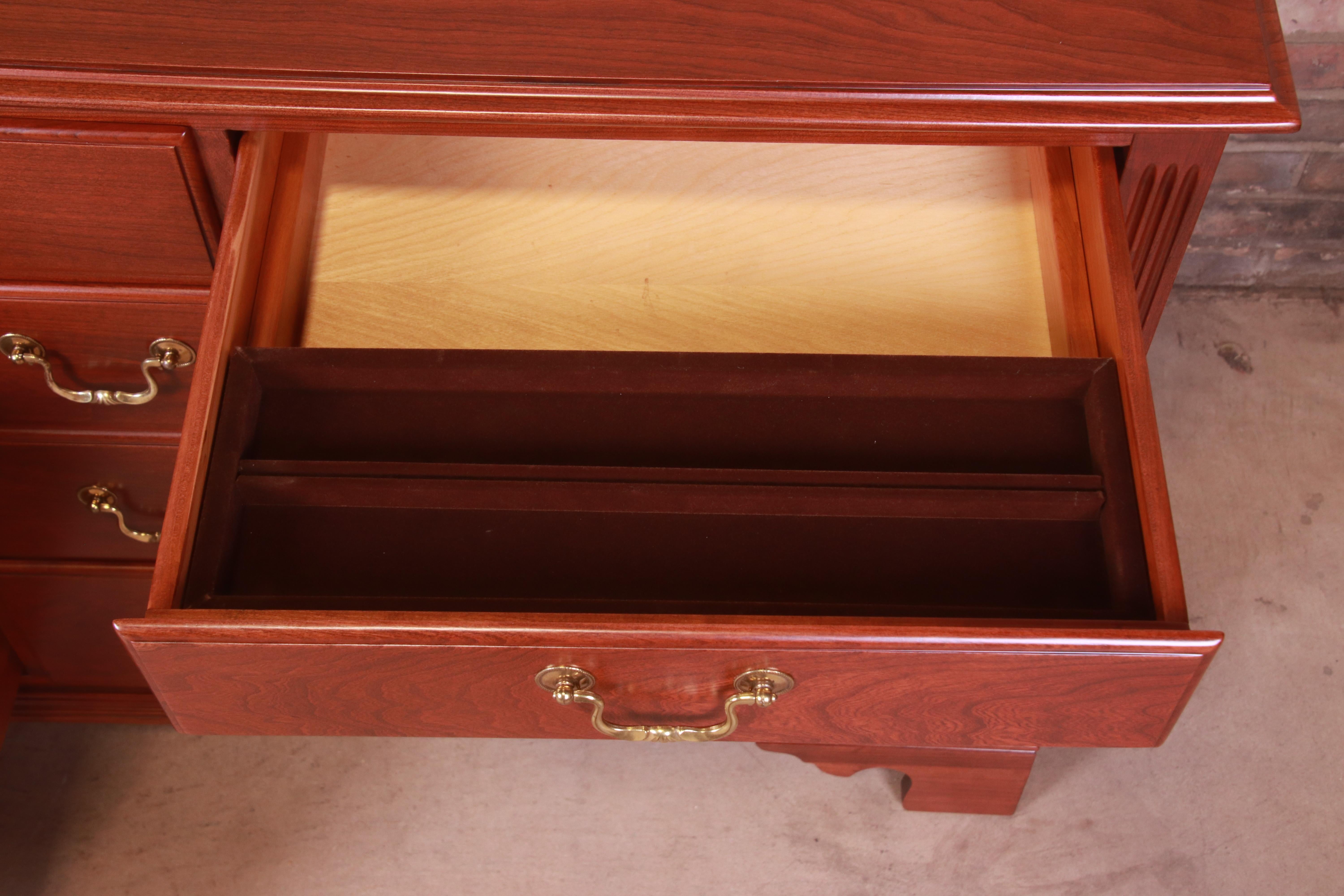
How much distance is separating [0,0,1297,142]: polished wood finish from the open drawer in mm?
58

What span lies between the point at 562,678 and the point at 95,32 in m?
0.43

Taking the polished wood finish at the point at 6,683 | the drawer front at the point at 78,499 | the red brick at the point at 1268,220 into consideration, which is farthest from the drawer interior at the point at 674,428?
the red brick at the point at 1268,220

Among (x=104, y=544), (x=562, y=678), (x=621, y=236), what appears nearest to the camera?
(x=562, y=678)

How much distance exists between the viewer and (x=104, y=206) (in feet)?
2.08

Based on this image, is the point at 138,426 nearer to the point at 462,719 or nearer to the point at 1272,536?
the point at 462,719

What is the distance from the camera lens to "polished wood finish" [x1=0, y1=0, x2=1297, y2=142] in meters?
0.58

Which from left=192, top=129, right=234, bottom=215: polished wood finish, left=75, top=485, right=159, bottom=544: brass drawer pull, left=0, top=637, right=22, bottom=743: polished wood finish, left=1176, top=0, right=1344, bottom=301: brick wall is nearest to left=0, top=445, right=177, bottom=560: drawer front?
left=75, top=485, right=159, bottom=544: brass drawer pull

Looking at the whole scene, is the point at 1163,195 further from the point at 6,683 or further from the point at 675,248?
the point at 6,683

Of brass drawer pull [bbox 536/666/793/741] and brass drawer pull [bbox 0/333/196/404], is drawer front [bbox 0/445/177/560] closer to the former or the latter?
brass drawer pull [bbox 0/333/196/404]

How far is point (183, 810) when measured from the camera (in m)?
1.02

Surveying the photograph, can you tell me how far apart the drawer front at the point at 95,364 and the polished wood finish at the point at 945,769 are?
0.55 m

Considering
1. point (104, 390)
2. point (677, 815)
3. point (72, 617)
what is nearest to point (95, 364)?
point (104, 390)

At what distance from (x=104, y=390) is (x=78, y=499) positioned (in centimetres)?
15

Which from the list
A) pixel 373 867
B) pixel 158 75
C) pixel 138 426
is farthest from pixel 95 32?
pixel 373 867
